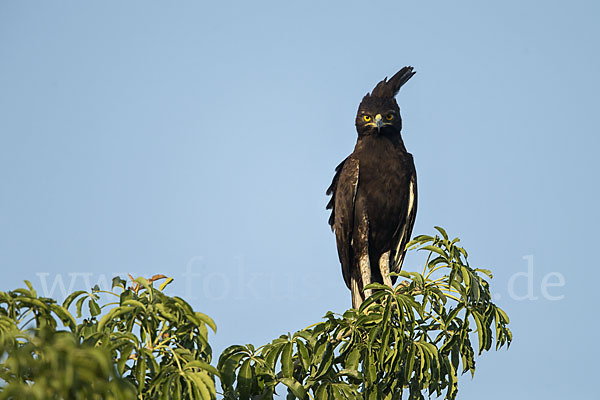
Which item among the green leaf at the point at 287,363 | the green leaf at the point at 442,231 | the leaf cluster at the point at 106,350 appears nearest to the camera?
the leaf cluster at the point at 106,350

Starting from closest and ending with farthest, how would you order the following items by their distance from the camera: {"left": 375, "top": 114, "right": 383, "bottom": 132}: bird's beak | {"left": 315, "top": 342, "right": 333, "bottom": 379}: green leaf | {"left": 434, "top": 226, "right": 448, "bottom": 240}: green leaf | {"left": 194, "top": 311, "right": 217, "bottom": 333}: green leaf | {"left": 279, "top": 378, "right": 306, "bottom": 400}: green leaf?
{"left": 194, "top": 311, "right": 217, "bottom": 333}: green leaf → {"left": 279, "top": 378, "right": 306, "bottom": 400}: green leaf → {"left": 315, "top": 342, "right": 333, "bottom": 379}: green leaf → {"left": 434, "top": 226, "right": 448, "bottom": 240}: green leaf → {"left": 375, "top": 114, "right": 383, "bottom": 132}: bird's beak

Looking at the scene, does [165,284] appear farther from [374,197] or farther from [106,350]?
[374,197]

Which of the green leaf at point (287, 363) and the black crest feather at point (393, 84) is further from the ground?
the black crest feather at point (393, 84)

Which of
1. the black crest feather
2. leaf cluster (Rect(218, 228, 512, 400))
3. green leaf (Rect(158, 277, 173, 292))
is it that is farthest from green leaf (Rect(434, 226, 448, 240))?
the black crest feather

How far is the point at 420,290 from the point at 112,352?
8.10 feet

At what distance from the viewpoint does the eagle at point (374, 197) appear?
8.17 m

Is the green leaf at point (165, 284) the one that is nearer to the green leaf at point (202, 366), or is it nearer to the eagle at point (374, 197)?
the green leaf at point (202, 366)

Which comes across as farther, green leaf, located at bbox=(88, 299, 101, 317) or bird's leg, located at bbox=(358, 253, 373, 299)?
bird's leg, located at bbox=(358, 253, 373, 299)

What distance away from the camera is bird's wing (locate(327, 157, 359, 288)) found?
26.9ft

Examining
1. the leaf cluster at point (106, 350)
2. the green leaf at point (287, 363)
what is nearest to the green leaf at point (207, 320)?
the leaf cluster at point (106, 350)

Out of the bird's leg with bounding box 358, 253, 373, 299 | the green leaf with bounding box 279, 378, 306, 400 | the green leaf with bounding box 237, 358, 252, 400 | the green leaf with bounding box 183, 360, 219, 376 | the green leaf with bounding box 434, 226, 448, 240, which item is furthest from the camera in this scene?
the bird's leg with bounding box 358, 253, 373, 299

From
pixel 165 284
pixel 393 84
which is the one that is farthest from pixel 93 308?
pixel 393 84

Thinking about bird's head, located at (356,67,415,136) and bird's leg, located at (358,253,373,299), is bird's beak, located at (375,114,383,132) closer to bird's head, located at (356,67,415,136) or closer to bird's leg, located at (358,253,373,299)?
bird's head, located at (356,67,415,136)

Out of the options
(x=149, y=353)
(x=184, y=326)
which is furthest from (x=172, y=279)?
(x=149, y=353)
